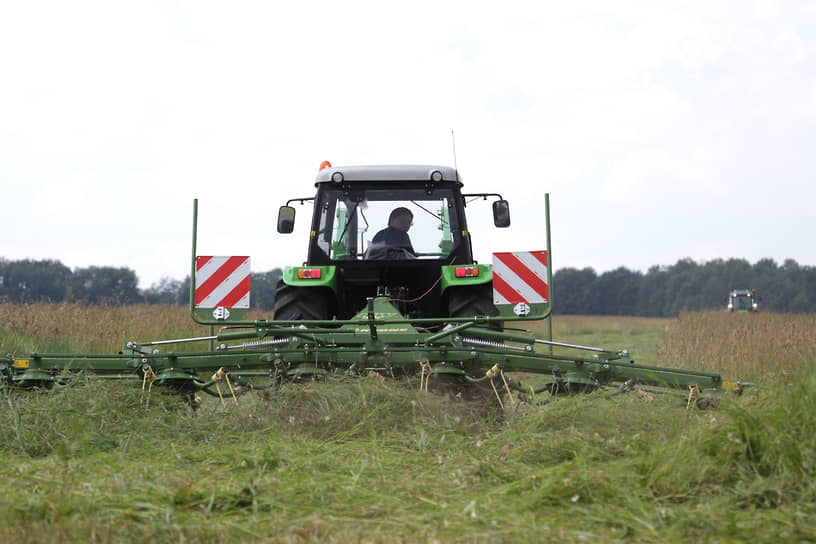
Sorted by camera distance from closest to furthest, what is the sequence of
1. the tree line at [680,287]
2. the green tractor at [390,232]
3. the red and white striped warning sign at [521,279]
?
the red and white striped warning sign at [521,279], the green tractor at [390,232], the tree line at [680,287]

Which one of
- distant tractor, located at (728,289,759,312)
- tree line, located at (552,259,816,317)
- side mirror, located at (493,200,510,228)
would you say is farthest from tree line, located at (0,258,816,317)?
side mirror, located at (493,200,510,228)

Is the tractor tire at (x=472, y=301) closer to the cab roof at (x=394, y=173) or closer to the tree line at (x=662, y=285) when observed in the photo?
the cab roof at (x=394, y=173)

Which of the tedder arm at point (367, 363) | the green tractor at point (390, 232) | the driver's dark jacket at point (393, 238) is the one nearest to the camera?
the tedder arm at point (367, 363)

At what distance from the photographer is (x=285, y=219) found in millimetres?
6594

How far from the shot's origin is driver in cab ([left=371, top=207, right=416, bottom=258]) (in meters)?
6.30

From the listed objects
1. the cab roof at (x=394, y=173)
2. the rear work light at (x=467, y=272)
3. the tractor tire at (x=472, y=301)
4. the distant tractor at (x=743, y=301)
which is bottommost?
the distant tractor at (x=743, y=301)

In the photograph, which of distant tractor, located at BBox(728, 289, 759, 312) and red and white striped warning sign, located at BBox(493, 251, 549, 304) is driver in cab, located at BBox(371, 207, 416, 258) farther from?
distant tractor, located at BBox(728, 289, 759, 312)

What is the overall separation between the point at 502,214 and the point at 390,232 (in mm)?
1058

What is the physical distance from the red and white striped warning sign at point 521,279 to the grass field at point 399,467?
1.18 meters

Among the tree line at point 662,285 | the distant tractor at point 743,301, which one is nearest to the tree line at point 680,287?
the tree line at point 662,285

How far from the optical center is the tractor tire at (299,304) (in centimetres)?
569

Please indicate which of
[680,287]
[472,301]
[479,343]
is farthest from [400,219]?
[680,287]

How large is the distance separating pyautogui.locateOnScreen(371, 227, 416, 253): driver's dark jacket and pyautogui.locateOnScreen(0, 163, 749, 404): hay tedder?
0.01 meters

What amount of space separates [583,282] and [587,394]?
69.5 meters
